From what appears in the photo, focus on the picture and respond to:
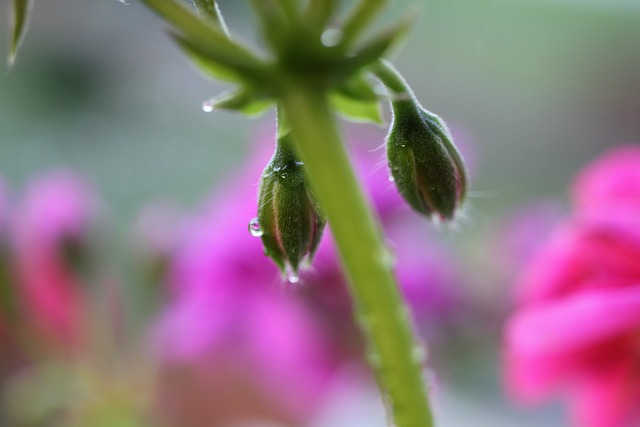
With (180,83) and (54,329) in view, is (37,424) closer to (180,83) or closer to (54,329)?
(54,329)

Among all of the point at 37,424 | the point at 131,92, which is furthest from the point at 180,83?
the point at 37,424

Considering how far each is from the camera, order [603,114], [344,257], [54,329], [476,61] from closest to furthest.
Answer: [344,257], [54,329], [603,114], [476,61]

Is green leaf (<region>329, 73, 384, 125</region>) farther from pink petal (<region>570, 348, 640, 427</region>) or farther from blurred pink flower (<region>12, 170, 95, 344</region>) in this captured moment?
blurred pink flower (<region>12, 170, 95, 344</region>)

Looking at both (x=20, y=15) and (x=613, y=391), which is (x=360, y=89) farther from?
(x=613, y=391)

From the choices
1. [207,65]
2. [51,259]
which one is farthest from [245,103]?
[51,259]

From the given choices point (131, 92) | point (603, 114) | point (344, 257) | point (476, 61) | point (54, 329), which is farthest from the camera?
point (476, 61)

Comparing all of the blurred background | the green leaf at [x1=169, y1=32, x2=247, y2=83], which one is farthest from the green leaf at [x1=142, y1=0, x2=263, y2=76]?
the blurred background

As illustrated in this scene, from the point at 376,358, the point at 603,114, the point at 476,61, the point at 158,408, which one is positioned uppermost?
the point at 476,61
